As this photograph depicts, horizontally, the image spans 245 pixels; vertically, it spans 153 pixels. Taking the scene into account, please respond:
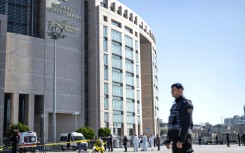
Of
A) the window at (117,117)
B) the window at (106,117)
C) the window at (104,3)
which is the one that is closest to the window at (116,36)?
the window at (104,3)

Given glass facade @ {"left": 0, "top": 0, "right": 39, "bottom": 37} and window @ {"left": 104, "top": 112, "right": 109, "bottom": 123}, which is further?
window @ {"left": 104, "top": 112, "right": 109, "bottom": 123}

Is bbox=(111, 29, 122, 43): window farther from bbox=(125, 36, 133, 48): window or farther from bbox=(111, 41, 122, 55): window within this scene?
bbox=(125, 36, 133, 48): window

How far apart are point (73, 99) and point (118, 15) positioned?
69.2 ft

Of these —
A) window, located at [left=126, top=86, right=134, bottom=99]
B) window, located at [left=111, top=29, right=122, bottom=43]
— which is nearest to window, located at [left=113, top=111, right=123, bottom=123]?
window, located at [left=126, top=86, right=134, bottom=99]

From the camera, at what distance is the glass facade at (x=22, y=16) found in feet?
193

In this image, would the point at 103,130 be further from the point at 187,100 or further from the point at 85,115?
the point at 187,100

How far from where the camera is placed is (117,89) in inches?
2724

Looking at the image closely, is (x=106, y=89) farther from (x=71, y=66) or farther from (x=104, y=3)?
(x=104, y=3)

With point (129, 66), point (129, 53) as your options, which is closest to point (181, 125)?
point (129, 66)

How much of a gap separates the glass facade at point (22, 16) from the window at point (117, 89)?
17.8 m

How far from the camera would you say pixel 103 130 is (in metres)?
56.0

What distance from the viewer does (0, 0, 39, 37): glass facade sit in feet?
193

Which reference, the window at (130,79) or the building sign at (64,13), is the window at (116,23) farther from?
the window at (130,79)

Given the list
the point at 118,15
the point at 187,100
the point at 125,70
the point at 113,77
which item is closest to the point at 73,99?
the point at 113,77
